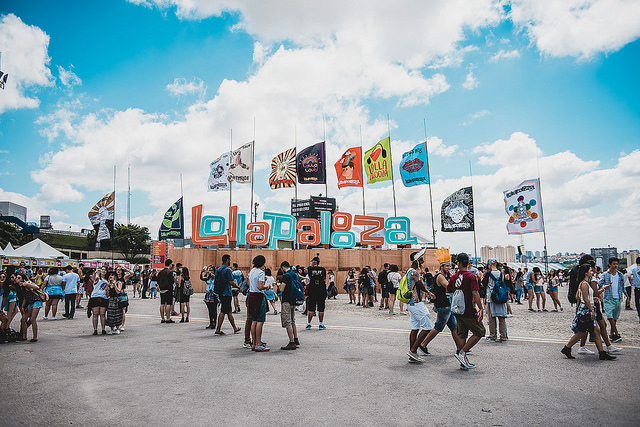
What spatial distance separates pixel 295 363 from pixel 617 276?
7087mm

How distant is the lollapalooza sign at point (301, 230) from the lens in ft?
97.1

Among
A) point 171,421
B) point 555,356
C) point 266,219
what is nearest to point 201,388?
point 171,421

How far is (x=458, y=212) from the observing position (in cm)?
2991

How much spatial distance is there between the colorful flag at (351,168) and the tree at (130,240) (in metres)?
50.4

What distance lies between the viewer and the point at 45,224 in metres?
104

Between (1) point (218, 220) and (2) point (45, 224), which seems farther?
(2) point (45, 224)

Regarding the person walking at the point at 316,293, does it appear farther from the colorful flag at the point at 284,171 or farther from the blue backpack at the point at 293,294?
the colorful flag at the point at 284,171

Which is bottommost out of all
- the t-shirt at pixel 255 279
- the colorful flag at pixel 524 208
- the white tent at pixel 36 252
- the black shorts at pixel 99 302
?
the black shorts at pixel 99 302

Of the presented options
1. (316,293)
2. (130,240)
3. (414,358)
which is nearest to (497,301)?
(414,358)

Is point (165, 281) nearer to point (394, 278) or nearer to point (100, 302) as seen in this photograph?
point (100, 302)

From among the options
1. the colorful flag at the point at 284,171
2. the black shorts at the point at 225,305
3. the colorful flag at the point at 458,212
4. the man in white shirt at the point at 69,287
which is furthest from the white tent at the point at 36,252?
the colorful flag at the point at 458,212

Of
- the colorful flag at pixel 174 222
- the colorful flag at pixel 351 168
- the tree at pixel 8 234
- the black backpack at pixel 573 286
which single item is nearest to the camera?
the black backpack at pixel 573 286

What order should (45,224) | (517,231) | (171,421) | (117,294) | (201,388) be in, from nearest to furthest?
(171,421)
(201,388)
(117,294)
(517,231)
(45,224)

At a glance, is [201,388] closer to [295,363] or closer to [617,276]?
[295,363]
